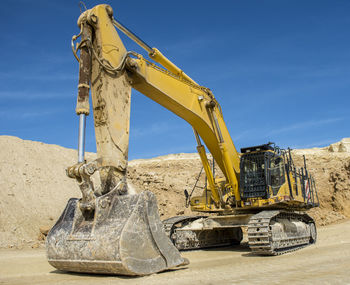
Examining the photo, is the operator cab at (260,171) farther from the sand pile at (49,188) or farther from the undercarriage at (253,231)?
the sand pile at (49,188)

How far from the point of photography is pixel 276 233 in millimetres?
8695

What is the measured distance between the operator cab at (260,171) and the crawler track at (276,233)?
72cm

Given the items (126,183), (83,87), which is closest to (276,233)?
(126,183)

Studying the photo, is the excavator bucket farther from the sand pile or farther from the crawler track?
the sand pile

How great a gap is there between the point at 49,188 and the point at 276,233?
1600 cm

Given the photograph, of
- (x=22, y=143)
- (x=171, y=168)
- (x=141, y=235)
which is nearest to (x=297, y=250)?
(x=141, y=235)

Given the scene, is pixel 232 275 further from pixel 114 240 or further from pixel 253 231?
pixel 253 231

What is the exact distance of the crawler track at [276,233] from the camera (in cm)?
827

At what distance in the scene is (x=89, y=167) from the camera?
5293 mm

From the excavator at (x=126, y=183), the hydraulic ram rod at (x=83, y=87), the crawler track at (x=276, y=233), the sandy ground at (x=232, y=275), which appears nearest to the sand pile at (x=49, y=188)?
the crawler track at (x=276, y=233)

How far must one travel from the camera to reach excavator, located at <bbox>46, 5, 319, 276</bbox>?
5.24m

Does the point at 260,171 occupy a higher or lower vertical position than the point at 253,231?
higher

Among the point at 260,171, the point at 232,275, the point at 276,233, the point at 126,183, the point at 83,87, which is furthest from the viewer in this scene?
the point at 260,171

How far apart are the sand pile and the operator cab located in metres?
9.09
